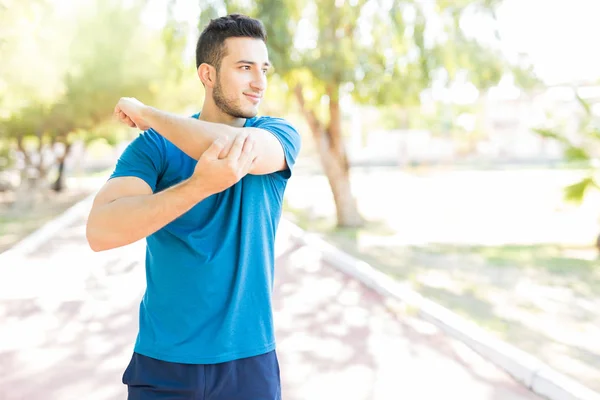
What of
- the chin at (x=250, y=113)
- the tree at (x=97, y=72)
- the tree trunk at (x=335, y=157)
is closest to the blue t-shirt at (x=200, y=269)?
the chin at (x=250, y=113)

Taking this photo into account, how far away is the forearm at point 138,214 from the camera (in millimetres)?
1915

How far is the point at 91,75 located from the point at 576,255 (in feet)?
52.2

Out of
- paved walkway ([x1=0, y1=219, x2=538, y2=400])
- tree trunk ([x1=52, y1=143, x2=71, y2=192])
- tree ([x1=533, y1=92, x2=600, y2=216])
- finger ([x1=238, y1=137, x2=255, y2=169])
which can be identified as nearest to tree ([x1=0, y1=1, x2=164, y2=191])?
tree trunk ([x1=52, y1=143, x2=71, y2=192])

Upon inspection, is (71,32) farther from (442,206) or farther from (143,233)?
(143,233)

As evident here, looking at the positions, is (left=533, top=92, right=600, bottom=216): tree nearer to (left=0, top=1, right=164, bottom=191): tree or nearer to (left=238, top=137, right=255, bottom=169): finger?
(left=238, top=137, right=255, bottom=169): finger

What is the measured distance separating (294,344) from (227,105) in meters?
4.01

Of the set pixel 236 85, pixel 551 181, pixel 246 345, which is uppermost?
pixel 236 85

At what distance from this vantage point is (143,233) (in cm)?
197

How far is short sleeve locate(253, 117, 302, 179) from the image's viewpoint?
88.6 inches

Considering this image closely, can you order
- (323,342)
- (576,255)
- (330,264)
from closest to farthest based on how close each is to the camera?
Answer: (323,342)
(330,264)
(576,255)

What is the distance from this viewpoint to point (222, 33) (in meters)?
2.24

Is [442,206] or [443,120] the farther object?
[443,120]

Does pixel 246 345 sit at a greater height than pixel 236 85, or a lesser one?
lesser

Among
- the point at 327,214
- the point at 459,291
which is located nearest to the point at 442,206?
the point at 327,214
